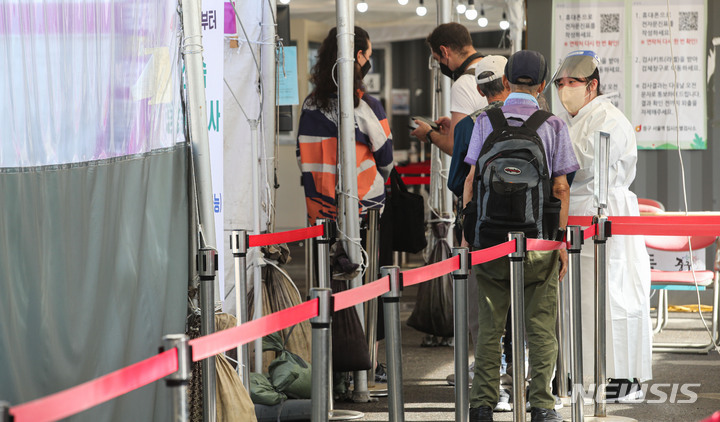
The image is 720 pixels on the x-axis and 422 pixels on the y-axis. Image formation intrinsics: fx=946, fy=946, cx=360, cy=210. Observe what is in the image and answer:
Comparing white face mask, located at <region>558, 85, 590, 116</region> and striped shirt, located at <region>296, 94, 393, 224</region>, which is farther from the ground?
white face mask, located at <region>558, 85, 590, 116</region>

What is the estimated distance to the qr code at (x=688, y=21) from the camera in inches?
295

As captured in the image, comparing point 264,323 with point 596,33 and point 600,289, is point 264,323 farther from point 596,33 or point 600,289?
point 596,33

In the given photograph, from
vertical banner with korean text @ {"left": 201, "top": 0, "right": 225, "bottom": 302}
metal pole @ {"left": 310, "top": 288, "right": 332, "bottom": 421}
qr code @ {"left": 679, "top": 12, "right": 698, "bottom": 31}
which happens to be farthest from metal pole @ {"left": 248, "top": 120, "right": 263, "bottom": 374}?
qr code @ {"left": 679, "top": 12, "right": 698, "bottom": 31}

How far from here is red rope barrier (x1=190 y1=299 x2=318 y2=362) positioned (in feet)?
7.77

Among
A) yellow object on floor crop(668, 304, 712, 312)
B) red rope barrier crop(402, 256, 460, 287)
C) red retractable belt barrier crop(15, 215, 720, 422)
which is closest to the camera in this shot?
red retractable belt barrier crop(15, 215, 720, 422)

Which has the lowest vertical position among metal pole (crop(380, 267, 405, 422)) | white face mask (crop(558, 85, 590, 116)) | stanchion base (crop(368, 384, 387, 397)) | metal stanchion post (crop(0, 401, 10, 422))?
stanchion base (crop(368, 384, 387, 397))

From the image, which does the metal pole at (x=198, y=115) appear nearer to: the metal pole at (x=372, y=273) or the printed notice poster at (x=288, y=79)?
the printed notice poster at (x=288, y=79)

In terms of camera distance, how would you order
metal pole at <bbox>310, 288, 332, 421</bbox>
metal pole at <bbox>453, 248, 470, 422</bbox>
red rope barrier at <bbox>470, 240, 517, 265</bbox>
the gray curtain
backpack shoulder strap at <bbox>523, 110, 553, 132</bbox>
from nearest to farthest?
metal pole at <bbox>310, 288, 332, 421</bbox> < the gray curtain < metal pole at <bbox>453, 248, 470, 422</bbox> < red rope barrier at <bbox>470, 240, 517, 265</bbox> < backpack shoulder strap at <bbox>523, 110, 553, 132</bbox>

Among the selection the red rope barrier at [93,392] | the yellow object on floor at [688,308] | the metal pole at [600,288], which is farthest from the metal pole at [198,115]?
the yellow object on floor at [688,308]

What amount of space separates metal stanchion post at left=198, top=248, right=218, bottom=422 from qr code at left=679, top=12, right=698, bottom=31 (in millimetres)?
5459

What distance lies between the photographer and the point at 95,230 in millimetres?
3021

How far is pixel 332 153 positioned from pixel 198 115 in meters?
1.62

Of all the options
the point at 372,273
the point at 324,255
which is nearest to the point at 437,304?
the point at 372,273

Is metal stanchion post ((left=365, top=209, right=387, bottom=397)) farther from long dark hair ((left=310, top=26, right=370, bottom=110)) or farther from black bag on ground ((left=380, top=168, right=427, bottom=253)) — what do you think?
long dark hair ((left=310, top=26, right=370, bottom=110))
